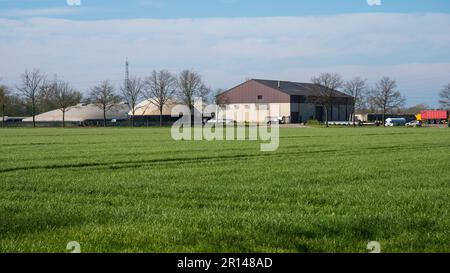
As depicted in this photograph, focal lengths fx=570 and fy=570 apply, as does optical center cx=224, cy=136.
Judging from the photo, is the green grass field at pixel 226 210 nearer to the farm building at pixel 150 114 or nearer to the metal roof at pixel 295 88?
the farm building at pixel 150 114

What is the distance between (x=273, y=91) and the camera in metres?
142

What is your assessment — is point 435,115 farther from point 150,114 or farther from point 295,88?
point 150,114

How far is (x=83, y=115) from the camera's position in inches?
5586

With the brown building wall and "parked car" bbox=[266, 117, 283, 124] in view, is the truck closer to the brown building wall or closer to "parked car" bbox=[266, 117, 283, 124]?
the brown building wall

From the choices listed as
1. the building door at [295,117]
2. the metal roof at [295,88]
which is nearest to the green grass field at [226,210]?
the metal roof at [295,88]

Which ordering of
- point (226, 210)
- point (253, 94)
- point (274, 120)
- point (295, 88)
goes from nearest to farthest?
point (226, 210), point (274, 120), point (253, 94), point (295, 88)

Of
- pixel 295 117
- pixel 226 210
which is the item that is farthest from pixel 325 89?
pixel 226 210

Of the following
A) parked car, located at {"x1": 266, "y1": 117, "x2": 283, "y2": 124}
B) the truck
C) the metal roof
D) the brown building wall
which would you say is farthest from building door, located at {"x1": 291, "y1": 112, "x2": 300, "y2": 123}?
the truck

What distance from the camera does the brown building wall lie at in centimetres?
14088

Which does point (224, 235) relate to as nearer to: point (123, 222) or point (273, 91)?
point (123, 222)

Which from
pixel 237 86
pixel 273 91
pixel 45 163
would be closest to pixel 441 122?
pixel 273 91

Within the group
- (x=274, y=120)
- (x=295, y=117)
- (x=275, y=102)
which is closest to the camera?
(x=274, y=120)

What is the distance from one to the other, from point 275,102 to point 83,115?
47.8m
